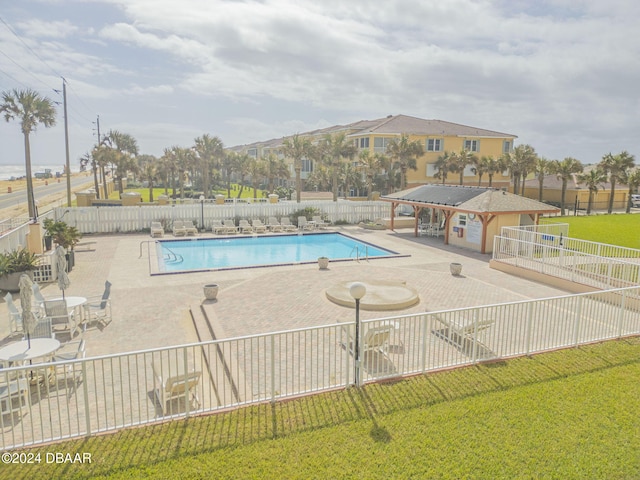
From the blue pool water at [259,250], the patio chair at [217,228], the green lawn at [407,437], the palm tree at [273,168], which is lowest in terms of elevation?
the blue pool water at [259,250]

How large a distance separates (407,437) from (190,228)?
23.3 m

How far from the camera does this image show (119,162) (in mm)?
51500

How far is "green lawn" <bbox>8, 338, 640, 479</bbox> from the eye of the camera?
550cm

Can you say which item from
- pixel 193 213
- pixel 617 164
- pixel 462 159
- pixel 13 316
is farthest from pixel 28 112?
pixel 617 164

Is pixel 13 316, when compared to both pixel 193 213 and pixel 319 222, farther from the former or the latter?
pixel 319 222

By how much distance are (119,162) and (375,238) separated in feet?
123

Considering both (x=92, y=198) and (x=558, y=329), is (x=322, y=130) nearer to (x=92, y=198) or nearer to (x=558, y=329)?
(x=92, y=198)

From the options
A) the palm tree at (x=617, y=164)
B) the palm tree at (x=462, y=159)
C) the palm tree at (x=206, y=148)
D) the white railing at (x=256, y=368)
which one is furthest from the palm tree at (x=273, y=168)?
the white railing at (x=256, y=368)

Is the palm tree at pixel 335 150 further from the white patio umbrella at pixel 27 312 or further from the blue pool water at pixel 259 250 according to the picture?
the white patio umbrella at pixel 27 312

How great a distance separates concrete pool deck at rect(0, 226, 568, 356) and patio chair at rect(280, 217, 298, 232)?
9682 millimetres

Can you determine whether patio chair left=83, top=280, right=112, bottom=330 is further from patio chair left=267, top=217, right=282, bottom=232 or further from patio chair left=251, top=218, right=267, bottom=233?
patio chair left=267, top=217, right=282, bottom=232

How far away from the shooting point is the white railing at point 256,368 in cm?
653

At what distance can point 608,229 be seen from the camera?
30.4 m

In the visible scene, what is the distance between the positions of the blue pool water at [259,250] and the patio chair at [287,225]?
3.92 feet
